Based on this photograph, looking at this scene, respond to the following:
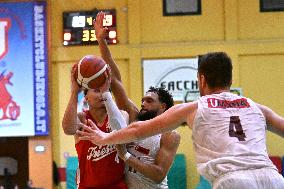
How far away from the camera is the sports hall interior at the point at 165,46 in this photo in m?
10.8

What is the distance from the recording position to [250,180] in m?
3.25

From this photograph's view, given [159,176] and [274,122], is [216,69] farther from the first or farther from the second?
[159,176]

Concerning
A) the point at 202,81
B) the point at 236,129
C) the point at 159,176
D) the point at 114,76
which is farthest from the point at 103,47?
the point at 236,129

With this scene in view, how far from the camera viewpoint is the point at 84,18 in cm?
1057

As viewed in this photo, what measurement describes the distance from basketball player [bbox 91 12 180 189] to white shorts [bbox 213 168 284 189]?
48.4 inches

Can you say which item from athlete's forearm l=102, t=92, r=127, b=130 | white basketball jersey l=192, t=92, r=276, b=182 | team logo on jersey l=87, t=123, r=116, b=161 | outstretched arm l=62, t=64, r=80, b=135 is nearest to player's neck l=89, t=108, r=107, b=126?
team logo on jersey l=87, t=123, r=116, b=161

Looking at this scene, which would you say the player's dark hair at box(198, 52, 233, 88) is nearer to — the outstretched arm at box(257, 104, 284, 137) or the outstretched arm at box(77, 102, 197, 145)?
the outstretched arm at box(77, 102, 197, 145)

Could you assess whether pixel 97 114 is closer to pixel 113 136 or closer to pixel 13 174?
pixel 113 136

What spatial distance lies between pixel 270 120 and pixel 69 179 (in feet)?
23.7

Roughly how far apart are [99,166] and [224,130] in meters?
1.33

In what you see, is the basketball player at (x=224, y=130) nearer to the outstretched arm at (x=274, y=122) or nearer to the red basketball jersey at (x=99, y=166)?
the outstretched arm at (x=274, y=122)

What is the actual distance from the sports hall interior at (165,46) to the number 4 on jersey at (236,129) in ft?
24.2

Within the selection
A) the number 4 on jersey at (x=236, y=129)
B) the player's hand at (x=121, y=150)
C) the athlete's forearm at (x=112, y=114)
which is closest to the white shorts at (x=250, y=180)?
the number 4 on jersey at (x=236, y=129)

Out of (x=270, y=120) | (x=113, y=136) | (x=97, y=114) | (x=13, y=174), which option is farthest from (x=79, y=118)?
(x=13, y=174)
